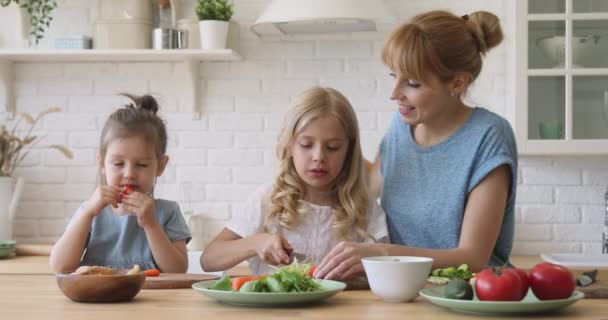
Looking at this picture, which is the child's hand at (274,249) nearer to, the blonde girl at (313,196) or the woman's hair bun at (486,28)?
the blonde girl at (313,196)

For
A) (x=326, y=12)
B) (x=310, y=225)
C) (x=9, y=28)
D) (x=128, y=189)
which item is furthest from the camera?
(x=9, y=28)

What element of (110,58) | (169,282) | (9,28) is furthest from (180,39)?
(169,282)

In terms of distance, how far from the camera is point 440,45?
2.29 m

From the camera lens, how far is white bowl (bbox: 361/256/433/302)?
1.64m

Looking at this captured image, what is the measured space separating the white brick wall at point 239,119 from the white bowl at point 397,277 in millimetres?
2369

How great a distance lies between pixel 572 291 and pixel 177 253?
123 cm

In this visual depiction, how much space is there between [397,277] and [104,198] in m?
0.99

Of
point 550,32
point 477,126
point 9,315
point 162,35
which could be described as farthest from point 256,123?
point 9,315

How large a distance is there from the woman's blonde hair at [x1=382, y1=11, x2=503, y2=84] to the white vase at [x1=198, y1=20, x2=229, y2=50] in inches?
63.7

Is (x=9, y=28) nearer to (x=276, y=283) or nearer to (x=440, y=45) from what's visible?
(x=440, y=45)

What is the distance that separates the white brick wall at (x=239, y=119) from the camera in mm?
3967

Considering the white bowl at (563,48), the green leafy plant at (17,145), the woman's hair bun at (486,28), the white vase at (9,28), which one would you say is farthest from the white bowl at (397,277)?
the white vase at (9,28)

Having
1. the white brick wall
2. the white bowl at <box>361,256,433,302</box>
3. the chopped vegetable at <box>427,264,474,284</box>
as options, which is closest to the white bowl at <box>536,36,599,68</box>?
the white brick wall

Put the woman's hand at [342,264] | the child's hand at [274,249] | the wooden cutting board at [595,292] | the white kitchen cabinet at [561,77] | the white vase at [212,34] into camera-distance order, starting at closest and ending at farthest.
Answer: the wooden cutting board at [595,292] → the woman's hand at [342,264] → the child's hand at [274,249] → the white kitchen cabinet at [561,77] → the white vase at [212,34]
